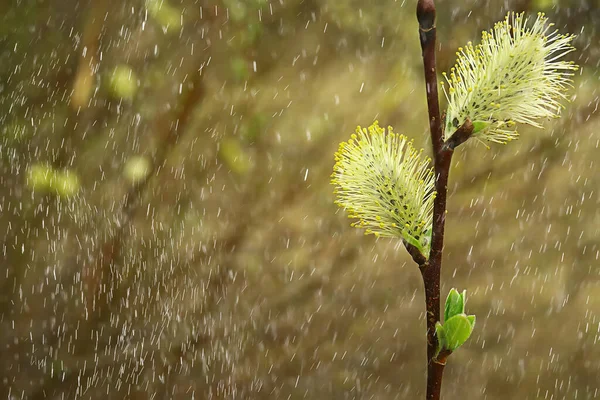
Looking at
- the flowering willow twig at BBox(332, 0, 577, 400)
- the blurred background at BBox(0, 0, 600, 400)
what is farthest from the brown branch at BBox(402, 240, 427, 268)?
the blurred background at BBox(0, 0, 600, 400)

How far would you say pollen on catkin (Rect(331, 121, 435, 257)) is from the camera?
0.42 meters


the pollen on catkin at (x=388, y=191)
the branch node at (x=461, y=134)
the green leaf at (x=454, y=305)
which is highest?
the branch node at (x=461, y=134)

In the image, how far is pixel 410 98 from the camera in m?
0.97

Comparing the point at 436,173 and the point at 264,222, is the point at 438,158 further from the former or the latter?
the point at 264,222

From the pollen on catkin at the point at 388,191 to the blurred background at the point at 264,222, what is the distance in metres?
0.53

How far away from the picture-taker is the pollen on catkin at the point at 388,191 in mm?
417

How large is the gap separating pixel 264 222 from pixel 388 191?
573mm

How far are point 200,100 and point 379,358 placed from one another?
540mm

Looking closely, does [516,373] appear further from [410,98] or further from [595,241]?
[410,98]

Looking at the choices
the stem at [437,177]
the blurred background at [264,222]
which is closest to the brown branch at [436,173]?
the stem at [437,177]

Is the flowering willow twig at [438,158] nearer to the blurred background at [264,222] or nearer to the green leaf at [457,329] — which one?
the green leaf at [457,329]

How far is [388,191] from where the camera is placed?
0.44m

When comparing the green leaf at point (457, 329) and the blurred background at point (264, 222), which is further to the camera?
the blurred background at point (264, 222)

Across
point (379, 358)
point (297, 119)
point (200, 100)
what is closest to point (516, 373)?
point (379, 358)
